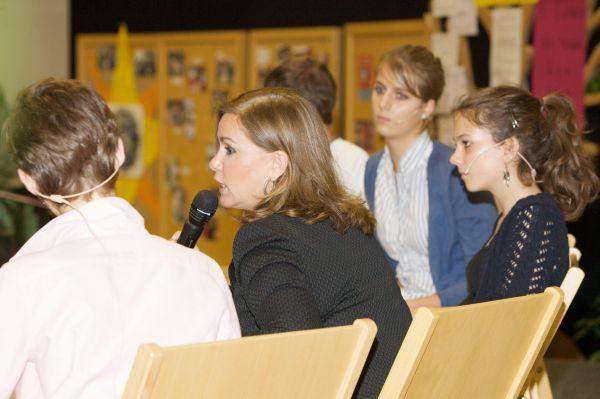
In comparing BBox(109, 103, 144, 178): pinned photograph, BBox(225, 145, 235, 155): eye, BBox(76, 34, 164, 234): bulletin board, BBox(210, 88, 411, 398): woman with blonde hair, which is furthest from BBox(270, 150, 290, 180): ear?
BBox(109, 103, 144, 178): pinned photograph

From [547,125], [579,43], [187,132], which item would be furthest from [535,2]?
[187,132]

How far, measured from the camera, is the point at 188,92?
22.0ft

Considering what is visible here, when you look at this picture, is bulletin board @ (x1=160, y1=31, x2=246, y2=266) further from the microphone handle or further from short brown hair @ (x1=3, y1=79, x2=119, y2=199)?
short brown hair @ (x1=3, y1=79, x2=119, y2=199)

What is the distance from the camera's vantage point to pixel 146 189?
6957 mm

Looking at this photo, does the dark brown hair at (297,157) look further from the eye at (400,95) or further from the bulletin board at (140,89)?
the bulletin board at (140,89)

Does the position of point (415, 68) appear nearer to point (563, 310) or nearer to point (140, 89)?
point (563, 310)

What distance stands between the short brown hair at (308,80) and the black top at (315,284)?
1.32m

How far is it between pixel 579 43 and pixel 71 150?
3752mm

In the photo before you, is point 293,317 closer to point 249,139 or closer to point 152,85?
point 249,139

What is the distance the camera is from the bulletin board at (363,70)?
5730 millimetres

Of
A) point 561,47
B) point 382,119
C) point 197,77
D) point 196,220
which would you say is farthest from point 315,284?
point 197,77

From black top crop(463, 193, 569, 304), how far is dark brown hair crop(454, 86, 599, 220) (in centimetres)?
16

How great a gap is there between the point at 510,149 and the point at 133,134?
464cm

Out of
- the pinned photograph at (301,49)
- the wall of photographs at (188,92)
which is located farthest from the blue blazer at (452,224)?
the pinned photograph at (301,49)
